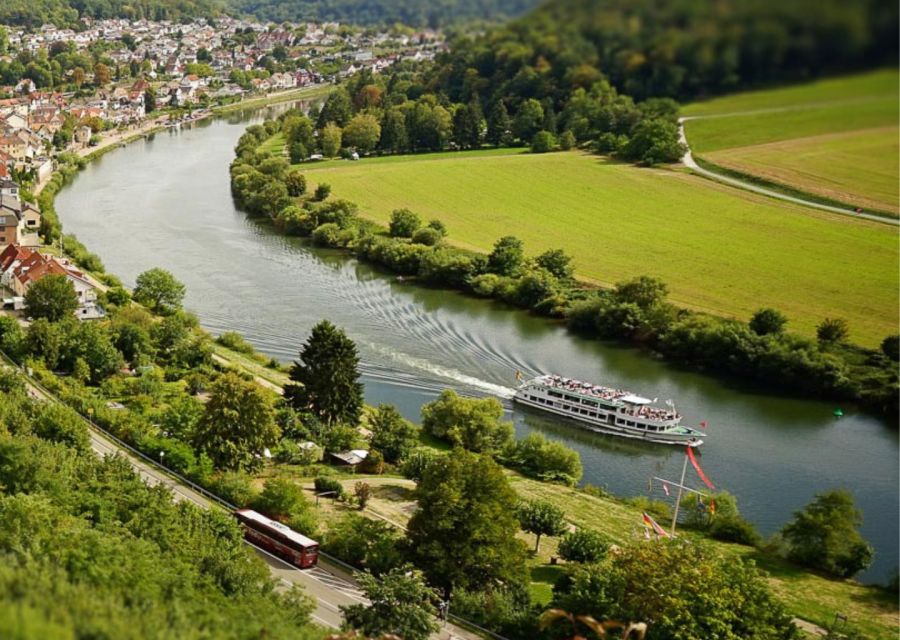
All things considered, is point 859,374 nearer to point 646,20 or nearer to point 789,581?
→ point 789,581

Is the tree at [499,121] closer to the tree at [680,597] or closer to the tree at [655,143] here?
the tree at [655,143]

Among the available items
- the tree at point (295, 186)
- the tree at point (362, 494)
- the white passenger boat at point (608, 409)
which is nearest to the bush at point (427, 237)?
the tree at point (295, 186)

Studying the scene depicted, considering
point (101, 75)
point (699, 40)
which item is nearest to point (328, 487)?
point (699, 40)

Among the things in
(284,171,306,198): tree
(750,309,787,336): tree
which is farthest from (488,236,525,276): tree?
(284,171,306,198): tree

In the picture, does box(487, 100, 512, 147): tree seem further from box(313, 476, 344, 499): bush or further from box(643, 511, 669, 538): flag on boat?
box(643, 511, 669, 538): flag on boat

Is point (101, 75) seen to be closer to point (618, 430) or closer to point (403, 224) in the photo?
point (403, 224)
